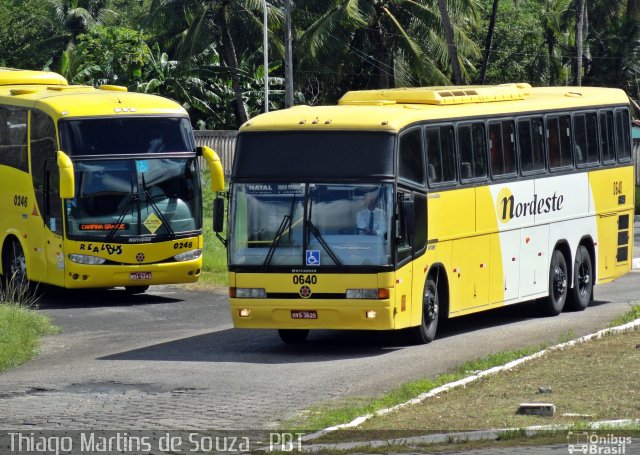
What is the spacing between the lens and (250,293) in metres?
16.4

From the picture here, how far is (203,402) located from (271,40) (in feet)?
132

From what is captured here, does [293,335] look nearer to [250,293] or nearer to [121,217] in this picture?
[250,293]

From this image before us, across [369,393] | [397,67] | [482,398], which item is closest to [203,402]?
[369,393]

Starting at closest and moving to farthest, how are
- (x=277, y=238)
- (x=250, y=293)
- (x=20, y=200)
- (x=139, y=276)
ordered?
(x=277, y=238) < (x=250, y=293) < (x=139, y=276) < (x=20, y=200)

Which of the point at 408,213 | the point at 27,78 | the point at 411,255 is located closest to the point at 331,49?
the point at 27,78

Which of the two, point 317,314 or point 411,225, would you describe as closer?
point 317,314

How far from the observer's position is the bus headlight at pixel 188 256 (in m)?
23.0

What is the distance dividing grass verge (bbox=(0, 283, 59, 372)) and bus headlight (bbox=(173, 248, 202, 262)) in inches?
122

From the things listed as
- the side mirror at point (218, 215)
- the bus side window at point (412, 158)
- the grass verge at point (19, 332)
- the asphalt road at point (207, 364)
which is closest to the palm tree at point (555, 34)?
the asphalt road at point (207, 364)

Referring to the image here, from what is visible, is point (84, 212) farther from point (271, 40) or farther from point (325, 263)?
point (271, 40)

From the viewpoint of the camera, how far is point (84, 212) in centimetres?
2223

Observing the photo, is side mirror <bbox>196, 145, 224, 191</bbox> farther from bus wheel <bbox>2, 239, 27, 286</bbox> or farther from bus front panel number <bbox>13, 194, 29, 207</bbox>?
bus wheel <bbox>2, 239, 27, 286</bbox>

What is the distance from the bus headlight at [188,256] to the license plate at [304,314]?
7.10 metres

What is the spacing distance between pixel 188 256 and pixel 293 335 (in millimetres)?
5987
